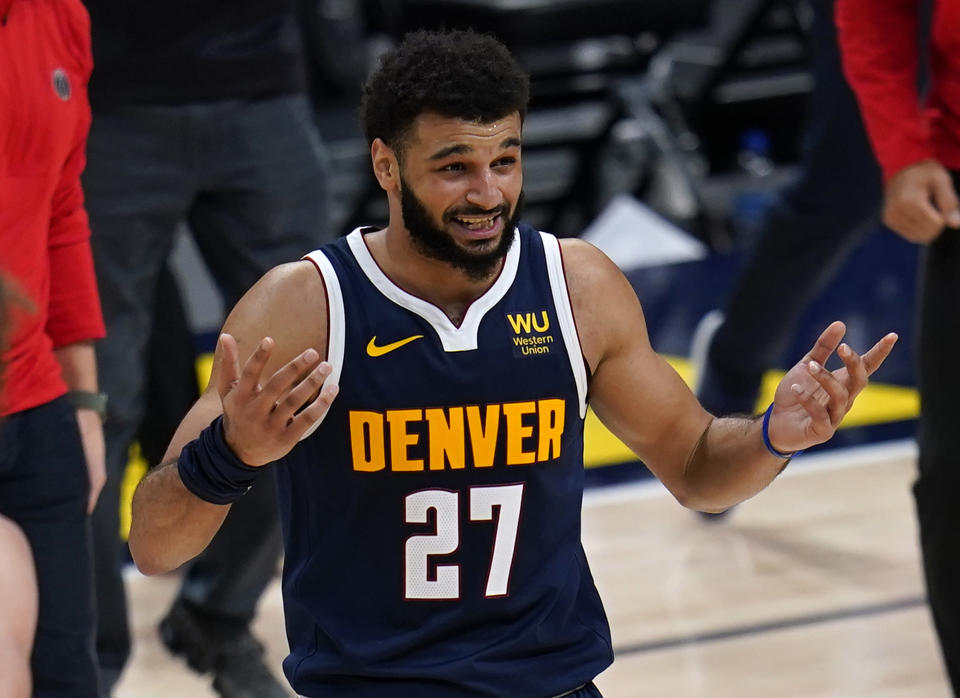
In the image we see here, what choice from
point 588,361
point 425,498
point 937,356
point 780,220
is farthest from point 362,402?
point 780,220

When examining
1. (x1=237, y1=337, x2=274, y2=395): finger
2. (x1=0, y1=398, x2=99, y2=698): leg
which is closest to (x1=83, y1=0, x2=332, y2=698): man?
(x1=0, y1=398, x2=99, y2=698): leg

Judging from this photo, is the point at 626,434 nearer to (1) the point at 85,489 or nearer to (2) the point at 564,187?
(1) the point at 85,489

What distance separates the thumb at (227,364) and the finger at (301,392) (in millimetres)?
94

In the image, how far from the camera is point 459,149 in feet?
8.47

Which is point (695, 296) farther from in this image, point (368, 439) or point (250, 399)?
point (250, 399)

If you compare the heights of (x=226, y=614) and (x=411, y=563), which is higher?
(x=411, y=563)

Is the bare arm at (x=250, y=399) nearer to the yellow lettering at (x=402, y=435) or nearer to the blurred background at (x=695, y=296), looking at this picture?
the yellow lettering at (x=402, y=435)

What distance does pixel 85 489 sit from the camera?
9.80 feet

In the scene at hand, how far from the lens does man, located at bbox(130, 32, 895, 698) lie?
259 cm

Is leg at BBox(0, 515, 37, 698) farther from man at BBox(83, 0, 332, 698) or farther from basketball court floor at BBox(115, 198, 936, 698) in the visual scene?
basketball court floor at BBox(115, 198, 936, 698)

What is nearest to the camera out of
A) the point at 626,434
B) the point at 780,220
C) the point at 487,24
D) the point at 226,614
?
the point at 626,434

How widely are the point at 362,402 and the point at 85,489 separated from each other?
2.09 ft

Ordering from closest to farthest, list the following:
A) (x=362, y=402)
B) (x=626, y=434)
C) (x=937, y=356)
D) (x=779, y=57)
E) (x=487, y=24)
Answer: (x=362, y=402) < (x=626, y=434) < (x=937, y=356) < (x=487, y=24) < (x=779, y=57)

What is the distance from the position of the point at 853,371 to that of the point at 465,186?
0.61m
